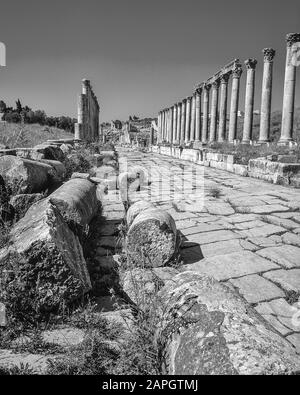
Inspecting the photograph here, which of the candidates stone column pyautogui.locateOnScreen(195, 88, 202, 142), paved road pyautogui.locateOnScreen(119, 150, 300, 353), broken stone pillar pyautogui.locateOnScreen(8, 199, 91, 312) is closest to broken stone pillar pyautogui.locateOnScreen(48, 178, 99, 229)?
broken stone pillar pyautogui.locateOnScreen(8, 199, 91, 312)

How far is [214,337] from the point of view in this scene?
171 centimetres

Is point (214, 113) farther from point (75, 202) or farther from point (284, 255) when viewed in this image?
point (75, 202)

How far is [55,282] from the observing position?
8.22 ft

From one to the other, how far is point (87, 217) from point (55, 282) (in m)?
1.95

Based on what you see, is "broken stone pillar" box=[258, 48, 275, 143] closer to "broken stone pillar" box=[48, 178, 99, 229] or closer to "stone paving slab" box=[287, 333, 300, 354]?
"broken stone pillar" box=[48, 178, 99, 229]

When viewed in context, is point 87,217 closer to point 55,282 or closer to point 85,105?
point 55,282

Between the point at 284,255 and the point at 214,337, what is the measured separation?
8.81 ft

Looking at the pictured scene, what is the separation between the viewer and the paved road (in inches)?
120

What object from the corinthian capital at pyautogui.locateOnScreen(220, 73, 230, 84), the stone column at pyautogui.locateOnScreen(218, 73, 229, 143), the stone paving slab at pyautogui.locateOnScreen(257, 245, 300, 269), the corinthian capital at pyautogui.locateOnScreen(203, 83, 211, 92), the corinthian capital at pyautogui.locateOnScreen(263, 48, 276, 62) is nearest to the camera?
the stone paving slab at pyautogui.locateOnScreen(257, 245, 300, 269)

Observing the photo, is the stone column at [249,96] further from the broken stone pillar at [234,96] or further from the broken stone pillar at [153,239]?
the broken stone pillar at [153,239]

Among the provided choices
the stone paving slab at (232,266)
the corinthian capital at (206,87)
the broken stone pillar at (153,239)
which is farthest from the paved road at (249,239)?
the corinthian capital at (206,87)

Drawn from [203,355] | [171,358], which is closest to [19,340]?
[171,358]

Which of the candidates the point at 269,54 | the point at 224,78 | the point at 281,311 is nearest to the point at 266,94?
the point at 269,54

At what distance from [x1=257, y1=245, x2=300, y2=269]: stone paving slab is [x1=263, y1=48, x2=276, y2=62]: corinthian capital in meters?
14.6
